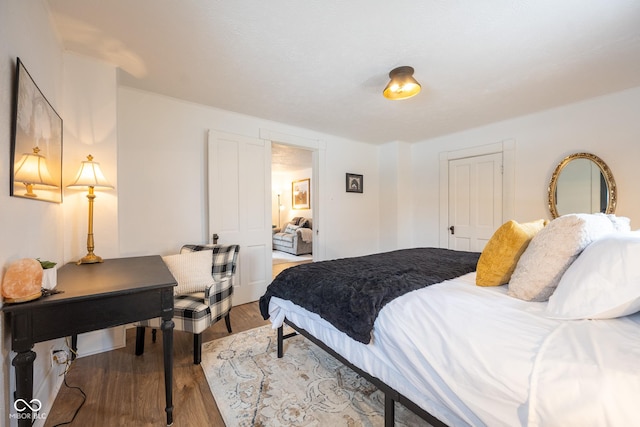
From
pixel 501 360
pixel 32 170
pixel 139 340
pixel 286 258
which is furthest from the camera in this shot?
pixel 286 258

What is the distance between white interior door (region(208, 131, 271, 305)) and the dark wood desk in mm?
1470

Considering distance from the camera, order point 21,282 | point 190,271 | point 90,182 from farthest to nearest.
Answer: point 190,271 < point 90,182 < point 21,282

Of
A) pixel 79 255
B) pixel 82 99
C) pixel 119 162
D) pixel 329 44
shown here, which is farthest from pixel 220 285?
pixel 329 44

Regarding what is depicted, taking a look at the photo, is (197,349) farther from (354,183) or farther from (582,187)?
(582,187)

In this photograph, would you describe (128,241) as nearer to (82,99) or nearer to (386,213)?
(82,99)

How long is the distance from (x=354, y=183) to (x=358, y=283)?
3.05 m

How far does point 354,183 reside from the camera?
4.46m

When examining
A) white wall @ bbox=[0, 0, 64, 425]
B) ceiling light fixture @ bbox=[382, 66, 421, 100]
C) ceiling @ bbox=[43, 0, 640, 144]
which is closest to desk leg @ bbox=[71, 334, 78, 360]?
white wall @ bbox=[0, 0, 64, 425]

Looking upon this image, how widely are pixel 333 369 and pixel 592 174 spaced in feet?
11.2

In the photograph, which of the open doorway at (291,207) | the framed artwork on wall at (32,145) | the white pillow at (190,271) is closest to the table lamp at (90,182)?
the framed artwork on wall at (32,145)

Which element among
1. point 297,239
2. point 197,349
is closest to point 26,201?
point 197,349

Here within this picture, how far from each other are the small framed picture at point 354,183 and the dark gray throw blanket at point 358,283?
225cm

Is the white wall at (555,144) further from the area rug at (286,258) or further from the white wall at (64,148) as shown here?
the white wall at (64,148)

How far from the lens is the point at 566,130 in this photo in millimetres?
3018
